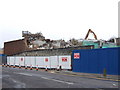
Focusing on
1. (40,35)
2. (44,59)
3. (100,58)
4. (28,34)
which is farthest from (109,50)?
(40,35)

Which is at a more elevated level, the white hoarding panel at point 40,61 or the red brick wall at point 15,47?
the red brick wall at point 15,47

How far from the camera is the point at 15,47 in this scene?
2749 inches

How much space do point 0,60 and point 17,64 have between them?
11.7 m

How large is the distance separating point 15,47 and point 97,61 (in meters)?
50.7

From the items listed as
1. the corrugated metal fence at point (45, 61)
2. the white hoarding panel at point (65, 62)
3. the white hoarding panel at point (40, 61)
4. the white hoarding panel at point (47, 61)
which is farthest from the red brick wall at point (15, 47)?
the white hoarding panel at point (65, 62)

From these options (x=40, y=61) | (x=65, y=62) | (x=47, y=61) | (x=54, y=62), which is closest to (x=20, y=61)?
(x=40, y=61)

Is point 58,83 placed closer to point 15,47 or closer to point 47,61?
point 47,61

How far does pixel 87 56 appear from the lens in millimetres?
25125

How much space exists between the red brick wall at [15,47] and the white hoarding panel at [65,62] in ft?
119

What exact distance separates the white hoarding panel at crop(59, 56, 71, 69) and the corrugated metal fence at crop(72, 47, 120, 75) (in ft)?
8.04

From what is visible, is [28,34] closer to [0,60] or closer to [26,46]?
[26,46]

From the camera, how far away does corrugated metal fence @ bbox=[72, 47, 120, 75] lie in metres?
21.3

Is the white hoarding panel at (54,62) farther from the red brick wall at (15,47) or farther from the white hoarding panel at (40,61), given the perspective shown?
the red brick wall at (15,47)

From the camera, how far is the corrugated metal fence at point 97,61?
69.8 ft
